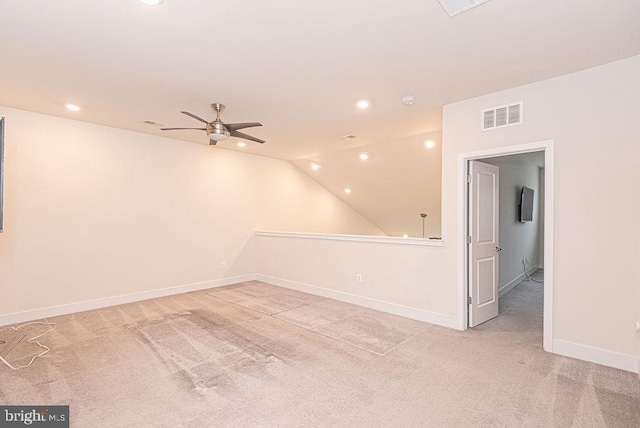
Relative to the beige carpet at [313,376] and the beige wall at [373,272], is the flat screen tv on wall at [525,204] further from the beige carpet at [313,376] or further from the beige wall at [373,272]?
the beige wall at [373,272]

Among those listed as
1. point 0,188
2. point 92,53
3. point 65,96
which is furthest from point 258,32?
point 0,188

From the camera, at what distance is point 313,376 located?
2.61 metres

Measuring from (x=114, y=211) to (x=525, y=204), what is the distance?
7.39m

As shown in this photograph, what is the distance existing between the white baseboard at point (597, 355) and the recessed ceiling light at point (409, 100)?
2903mm

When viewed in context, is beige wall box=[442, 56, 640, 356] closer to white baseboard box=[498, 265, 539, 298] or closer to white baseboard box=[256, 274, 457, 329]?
white baseboard box=[256, 274, 457, 329]

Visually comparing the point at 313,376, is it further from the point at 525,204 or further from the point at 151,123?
the point at 525,204

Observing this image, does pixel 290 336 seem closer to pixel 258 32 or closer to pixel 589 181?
pixel 258 32

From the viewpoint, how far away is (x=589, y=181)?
2863 mm

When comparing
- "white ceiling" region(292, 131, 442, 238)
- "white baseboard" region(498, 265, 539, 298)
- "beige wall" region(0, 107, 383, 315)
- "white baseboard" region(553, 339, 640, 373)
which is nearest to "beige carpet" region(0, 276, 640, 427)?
"white baseboard" region(553, 339, 640, 373)

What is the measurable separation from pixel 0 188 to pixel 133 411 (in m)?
2.60

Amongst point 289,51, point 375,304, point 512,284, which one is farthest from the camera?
point 512,284

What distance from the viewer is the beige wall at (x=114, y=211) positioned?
4.02 m

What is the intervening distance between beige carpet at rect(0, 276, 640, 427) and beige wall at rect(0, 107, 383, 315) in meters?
0.79

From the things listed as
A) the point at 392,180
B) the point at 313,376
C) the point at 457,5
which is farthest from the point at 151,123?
the point at 392,180
